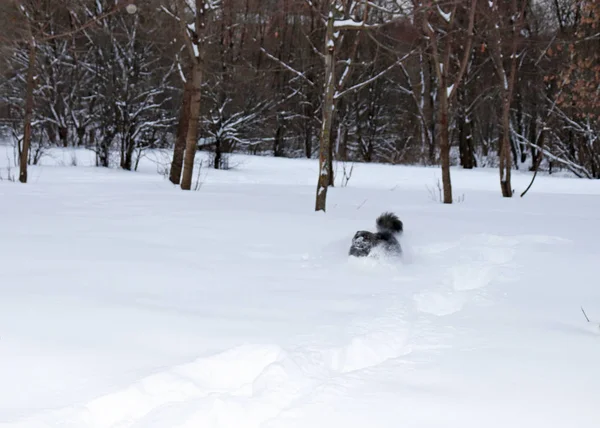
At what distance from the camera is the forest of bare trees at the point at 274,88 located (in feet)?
54.0

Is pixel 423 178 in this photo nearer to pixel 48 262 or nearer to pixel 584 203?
pixel 584 203

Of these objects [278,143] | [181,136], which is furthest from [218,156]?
[181,136]

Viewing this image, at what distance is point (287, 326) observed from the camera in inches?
130

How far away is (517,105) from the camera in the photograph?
2581 cm

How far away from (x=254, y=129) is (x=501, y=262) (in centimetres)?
1901

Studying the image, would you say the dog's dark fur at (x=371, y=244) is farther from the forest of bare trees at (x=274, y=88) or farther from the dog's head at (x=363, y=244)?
the forest of bare trees at (x=274, y=88)

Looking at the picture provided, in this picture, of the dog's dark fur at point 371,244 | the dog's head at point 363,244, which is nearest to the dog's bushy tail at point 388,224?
the dog's dark fur at point 371,244

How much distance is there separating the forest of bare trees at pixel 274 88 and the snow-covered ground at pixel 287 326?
311 inches

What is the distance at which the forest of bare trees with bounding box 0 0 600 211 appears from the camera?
16453 mm

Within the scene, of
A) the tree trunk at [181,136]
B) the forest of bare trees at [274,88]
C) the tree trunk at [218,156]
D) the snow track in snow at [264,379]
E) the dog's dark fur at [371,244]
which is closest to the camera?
the snow track in snow at [264,379]

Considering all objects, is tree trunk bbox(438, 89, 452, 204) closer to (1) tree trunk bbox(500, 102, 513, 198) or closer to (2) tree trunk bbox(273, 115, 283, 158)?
(1) tree trunk bbox(500, 102, 513, 198)

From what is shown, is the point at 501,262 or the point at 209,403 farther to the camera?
the point at 501,262

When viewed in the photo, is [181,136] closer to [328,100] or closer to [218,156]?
[328,100]

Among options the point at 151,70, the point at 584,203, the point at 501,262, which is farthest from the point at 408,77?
the point at 501,262
